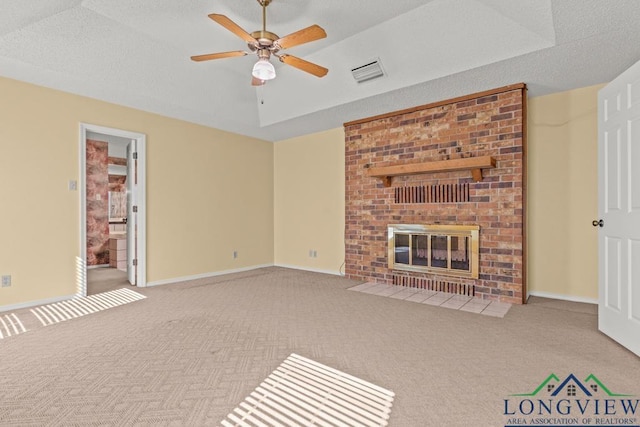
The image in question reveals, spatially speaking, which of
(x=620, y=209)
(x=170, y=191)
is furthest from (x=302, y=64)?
(x=170, y=191)

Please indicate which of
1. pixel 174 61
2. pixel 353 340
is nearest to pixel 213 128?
pixel 174 61

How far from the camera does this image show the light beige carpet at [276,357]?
5.53 feet

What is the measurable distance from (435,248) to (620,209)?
6.34 feet

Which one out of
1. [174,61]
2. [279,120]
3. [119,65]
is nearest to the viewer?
[119,65]

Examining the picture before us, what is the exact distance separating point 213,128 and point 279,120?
45.9 inches

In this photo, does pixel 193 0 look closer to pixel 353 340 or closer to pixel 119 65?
pixel 119 65

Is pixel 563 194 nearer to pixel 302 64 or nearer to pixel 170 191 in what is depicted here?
pixel 302 64

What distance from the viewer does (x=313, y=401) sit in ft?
5.76

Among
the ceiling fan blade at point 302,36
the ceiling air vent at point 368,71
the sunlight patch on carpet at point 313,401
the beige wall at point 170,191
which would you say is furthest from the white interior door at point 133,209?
the sunlight patch on carpet at point 313,401

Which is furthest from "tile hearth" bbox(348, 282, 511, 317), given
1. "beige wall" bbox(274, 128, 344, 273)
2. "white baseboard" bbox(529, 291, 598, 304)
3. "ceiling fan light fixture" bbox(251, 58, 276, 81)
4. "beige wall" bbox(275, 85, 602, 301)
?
"ceiling fan light fixture" bbox(251, 58, 276, 81)

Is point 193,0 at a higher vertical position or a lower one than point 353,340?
higher

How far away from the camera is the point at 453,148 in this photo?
4035 mm

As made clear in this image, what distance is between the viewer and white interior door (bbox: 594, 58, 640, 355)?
2.31 meters

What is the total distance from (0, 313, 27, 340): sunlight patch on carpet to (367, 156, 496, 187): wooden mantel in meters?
4.03
